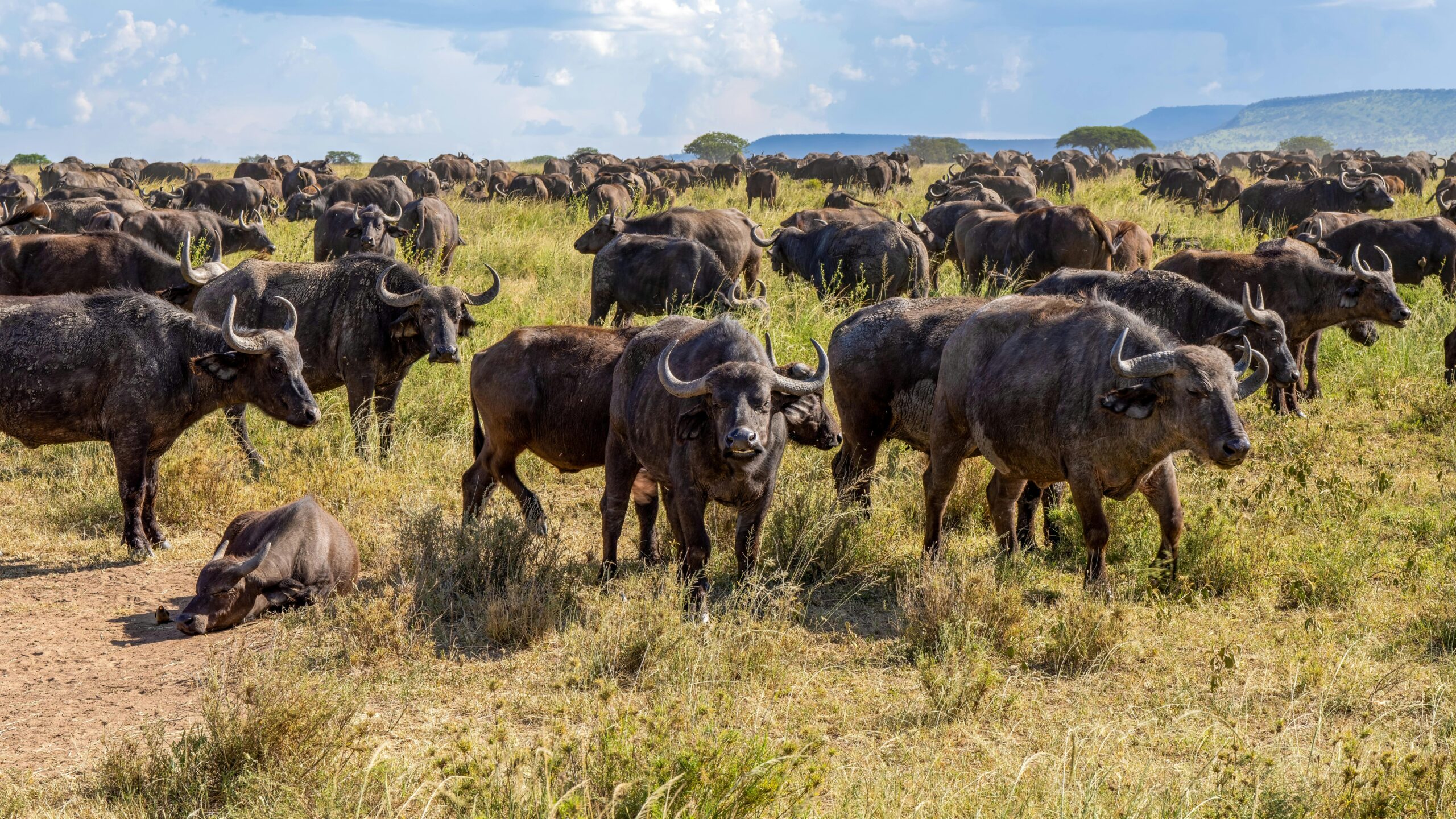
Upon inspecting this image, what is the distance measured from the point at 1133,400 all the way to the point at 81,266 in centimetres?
1012

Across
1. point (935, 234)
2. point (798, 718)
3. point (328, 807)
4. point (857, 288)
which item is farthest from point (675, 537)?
point (935, 234)

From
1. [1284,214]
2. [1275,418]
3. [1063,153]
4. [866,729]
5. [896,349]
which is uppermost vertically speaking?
[1063,153]

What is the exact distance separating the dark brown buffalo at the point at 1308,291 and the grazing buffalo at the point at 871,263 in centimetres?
395

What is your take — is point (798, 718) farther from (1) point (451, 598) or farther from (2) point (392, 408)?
(2) point (392, 408)

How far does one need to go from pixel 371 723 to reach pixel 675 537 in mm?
2223

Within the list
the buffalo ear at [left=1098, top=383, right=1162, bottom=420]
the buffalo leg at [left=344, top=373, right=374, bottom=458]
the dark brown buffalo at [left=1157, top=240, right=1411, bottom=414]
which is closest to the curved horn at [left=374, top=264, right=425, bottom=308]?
the buffalo leg at [left=344, top=373, right=374, bottom=458]

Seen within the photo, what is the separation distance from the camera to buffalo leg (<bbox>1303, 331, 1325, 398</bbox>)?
11.2 metres

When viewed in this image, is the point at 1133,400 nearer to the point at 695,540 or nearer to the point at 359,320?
the point at 695,540

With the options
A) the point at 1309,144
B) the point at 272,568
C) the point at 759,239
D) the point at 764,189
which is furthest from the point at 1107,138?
the point at 272,568

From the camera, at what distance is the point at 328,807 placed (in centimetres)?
372

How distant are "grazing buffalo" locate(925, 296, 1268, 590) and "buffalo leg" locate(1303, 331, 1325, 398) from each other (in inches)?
222

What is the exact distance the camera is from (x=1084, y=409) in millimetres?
5867

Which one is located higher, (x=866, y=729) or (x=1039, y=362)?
(x=1039, y=362)

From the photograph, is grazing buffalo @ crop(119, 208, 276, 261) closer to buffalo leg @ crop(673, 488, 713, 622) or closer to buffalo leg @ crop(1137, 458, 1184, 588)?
buffalo leg @ crop(673, 488, 713, 622)
